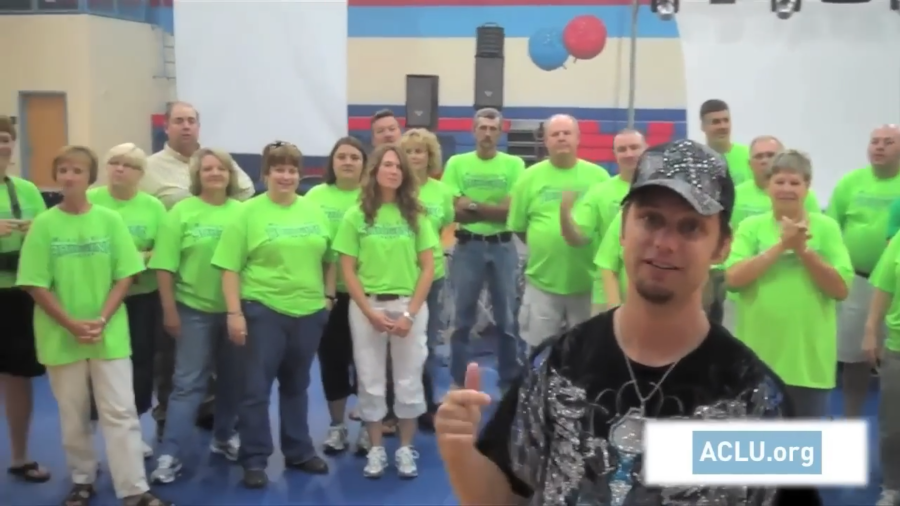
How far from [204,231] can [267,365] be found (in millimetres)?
613

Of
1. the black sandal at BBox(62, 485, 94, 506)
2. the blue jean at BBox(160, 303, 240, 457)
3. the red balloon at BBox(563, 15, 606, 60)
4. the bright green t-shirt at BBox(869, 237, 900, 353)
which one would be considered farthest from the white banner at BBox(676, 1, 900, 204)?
the black sandal at BBox(62, 485, 94, 506)

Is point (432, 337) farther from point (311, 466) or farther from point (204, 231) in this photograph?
point (204, 231)

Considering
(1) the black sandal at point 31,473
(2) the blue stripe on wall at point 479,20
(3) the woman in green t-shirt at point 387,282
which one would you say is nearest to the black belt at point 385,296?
(3) the woman in green t-shirt at point 387,282

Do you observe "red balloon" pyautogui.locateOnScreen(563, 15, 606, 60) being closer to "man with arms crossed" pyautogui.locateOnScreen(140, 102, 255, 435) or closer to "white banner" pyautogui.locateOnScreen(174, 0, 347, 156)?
"white banner" pyautogui.locateOnScreen(174, 0, 347, 156)

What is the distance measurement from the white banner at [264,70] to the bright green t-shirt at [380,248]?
225cm

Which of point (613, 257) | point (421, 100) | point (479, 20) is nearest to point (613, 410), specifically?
point (613, 257)

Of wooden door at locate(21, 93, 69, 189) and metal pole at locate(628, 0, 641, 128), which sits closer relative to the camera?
metal pole at locate(628, 0, 641, 128)

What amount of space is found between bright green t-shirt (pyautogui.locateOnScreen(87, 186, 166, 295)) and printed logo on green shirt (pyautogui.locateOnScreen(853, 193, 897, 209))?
3.14 meters

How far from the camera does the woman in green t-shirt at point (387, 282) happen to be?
3.66 metres

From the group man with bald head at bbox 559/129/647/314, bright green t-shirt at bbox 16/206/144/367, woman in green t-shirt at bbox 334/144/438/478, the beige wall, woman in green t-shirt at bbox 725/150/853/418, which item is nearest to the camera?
woman in green t-shirt at bbox 725/150/853/418

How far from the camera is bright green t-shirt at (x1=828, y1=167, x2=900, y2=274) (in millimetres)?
4000

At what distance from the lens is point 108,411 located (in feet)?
10.6

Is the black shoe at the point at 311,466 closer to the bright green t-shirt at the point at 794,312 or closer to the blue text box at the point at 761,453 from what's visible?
the bright green t-shirt at the point at 794,312

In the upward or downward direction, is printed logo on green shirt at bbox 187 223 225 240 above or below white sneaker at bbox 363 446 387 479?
above
